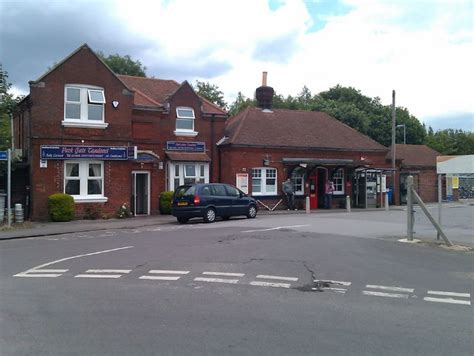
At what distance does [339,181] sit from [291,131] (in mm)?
4551

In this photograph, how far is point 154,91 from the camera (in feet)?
98.9

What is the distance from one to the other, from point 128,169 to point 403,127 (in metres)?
45.2

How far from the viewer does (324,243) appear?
14.0 metres

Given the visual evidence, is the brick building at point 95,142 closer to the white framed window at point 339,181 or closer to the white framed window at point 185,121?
the white framed window at point 185,121

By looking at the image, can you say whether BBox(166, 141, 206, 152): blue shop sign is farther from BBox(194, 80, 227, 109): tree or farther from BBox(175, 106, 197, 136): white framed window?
BBox(194, 80, 227, 109): tree

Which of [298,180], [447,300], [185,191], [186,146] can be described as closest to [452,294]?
[447,300]

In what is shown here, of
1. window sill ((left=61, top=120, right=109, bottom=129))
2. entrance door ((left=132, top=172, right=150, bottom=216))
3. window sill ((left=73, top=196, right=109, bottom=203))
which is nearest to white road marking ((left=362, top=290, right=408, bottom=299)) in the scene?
window sill ((left=73, top=196, right=109, bottom=203))

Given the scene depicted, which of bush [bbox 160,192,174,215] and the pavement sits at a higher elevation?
bush [bbox 160,192,174,215]

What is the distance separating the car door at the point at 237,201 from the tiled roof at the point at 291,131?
609 centimetres

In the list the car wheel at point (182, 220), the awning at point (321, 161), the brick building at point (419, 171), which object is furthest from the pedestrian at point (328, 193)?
the car wheel at point (182, 220)

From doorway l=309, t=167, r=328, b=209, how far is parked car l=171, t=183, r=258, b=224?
9.77 meters

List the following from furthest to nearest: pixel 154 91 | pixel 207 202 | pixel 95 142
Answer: pixel 154 91
pixel 95 142
pixel 207 202

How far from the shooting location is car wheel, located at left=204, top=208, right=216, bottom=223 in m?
21.6

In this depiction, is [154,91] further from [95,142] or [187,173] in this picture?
[95,142]
